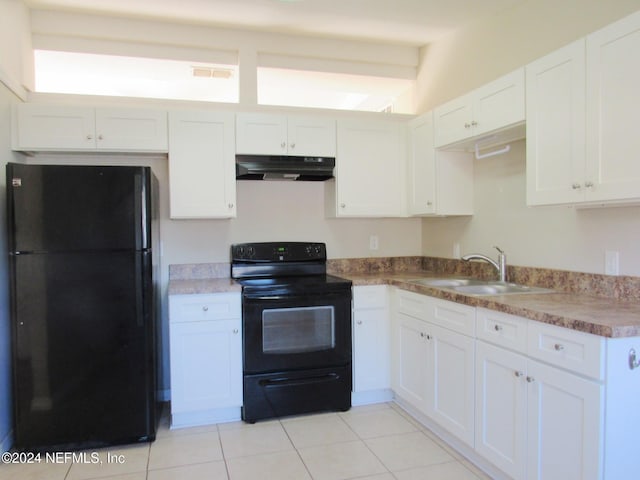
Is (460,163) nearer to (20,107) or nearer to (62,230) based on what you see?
(62,230)

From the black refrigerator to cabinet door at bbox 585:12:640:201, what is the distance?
225 centimetres

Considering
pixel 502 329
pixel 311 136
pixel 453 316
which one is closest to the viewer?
pixel 502 329

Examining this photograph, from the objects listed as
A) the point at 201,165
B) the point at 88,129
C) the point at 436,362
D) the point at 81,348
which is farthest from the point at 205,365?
the point at 88,129

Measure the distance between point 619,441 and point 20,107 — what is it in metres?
3.46

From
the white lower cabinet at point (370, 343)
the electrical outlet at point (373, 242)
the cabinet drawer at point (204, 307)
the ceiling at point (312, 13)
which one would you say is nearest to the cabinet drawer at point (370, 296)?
the white lower cabinet at point (370, 343)

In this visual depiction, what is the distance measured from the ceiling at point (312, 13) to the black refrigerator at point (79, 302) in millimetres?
1153

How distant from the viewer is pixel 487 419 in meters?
2.13

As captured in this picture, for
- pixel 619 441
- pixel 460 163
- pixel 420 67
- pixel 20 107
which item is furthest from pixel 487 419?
pixel 20 107

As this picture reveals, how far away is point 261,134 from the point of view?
3074 millimetres

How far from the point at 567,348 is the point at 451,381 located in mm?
851

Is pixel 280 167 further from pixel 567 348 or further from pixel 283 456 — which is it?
pixel 567 348

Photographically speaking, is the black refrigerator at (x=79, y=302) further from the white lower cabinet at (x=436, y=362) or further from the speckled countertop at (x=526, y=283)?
A: the white lower cabinet at (x=436, y=362)

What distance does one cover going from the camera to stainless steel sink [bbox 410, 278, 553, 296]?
2.51 metres

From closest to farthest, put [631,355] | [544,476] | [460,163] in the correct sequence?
[631,355]
[544,476]
[460,163]
